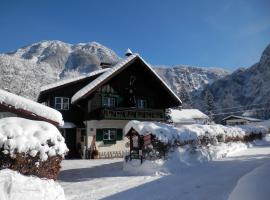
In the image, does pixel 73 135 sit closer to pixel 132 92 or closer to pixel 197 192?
pixel 132 92

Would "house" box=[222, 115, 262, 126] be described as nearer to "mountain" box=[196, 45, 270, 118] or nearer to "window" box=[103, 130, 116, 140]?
"mountain" box=[196, 45, 270, 118]

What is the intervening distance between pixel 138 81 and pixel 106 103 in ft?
15.2

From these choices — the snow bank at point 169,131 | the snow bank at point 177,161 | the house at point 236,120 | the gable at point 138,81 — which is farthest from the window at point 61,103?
the house at point 236,120

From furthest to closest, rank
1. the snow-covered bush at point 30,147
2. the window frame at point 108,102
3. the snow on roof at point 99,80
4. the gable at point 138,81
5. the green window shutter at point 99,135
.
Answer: the window frame at point 108,102 → the gable at point 138,81 → the green window shutter at point 99,135 → the snow on roof at point 99,80 → the snow-covered bush at point 30,147

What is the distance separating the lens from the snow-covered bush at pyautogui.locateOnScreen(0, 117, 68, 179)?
858cm

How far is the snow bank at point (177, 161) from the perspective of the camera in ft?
55.2

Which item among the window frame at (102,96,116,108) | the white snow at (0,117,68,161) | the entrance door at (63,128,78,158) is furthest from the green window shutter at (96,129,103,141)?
the white snow at (0,117,68,161)

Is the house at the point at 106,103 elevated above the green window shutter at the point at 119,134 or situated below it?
above

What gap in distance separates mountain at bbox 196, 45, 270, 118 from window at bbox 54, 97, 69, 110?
341ft

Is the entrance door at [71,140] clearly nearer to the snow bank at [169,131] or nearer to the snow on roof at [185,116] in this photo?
the snow bank at [169,131]

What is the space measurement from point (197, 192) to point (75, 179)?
7.13 m

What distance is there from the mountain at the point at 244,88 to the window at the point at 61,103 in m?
104

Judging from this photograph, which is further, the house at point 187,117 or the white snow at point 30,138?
the house at point 187,117

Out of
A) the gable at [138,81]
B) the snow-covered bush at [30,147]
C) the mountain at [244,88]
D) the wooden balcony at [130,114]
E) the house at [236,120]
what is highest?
the mountain at [244,88]
